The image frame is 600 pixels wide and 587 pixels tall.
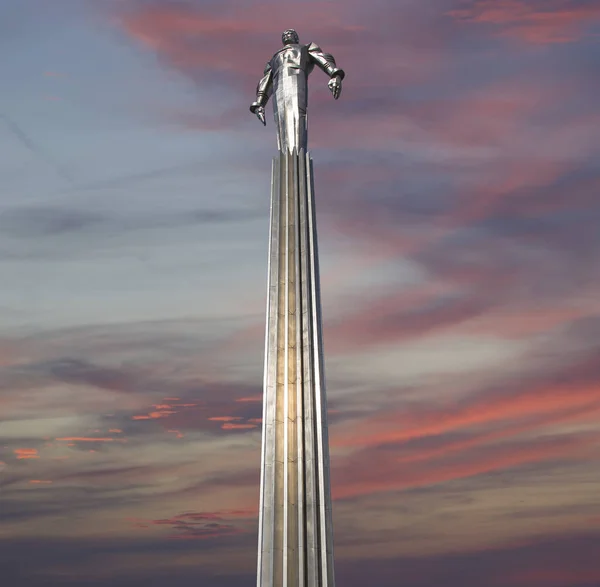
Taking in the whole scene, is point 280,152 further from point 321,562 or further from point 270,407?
point 321,562

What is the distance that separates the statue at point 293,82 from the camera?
123 feet

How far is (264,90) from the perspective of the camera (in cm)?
3944

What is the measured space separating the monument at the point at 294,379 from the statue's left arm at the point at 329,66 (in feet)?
0.11

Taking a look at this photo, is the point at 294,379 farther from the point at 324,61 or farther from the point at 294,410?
the point at 324,61

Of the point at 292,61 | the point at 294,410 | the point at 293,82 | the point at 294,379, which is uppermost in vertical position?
the point at 292,61

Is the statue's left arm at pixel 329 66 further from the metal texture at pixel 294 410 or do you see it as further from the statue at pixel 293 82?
the metal texture at pixel 294 410

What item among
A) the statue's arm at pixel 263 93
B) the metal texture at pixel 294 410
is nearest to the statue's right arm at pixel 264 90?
the statue's arm at pixel 263 93

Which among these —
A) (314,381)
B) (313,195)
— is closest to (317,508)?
(314,381)

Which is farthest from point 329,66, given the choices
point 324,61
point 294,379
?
point 294,379

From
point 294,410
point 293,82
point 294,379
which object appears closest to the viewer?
point 294,410

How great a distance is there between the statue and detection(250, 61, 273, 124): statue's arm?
0.14 feet

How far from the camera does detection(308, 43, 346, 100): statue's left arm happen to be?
37.8 meters

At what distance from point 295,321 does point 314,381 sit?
209cm

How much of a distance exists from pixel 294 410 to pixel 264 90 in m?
12.1
